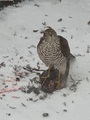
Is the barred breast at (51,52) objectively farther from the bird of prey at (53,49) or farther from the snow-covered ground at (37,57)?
the snow-covered ground at (37,57)

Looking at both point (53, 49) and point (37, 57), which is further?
point (37, 57)

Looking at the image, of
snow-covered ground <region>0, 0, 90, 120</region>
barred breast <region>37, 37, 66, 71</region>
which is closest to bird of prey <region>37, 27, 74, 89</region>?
barred breast <region>37, 37, 66, 71</region>

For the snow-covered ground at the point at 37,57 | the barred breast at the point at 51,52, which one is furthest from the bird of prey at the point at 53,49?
the snow-covered ground at the point at 37,57

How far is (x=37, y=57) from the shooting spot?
599 centimetres

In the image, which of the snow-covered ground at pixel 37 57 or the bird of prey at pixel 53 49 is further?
the bird of prey at pixel 53 49

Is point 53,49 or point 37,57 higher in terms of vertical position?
point 53,49

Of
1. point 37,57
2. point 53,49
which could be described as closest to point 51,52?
point 53,49

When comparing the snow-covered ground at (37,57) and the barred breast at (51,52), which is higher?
the barred breast at (51,52)

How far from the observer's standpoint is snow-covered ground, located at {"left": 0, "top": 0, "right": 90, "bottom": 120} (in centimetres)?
480

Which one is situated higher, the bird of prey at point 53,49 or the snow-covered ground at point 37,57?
the bird of prey at point 53,49

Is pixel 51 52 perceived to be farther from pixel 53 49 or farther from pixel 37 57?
pixel 37 57

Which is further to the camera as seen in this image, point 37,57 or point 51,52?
point 37,57

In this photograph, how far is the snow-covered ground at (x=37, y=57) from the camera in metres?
4.80

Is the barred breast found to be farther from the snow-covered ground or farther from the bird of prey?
the snow-covered ground
